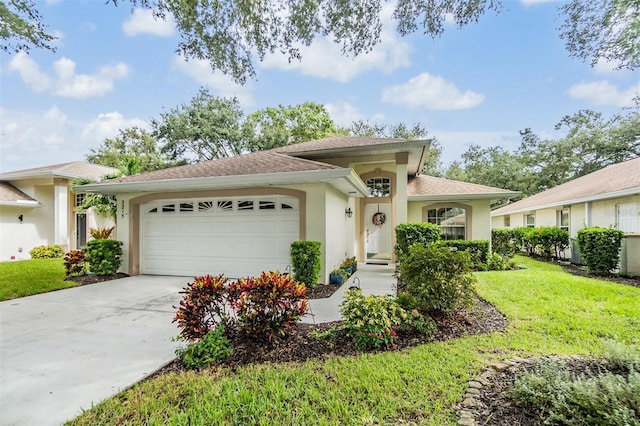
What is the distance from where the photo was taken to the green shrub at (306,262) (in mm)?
7109

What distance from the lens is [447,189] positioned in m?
12.8

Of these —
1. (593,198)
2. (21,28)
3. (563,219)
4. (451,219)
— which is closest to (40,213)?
(21,28)

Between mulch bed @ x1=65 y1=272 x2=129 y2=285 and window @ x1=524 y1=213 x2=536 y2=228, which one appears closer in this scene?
mulch bed @ x1=65 y1=272 x2=129 y2=285

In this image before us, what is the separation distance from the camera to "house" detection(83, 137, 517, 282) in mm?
7785

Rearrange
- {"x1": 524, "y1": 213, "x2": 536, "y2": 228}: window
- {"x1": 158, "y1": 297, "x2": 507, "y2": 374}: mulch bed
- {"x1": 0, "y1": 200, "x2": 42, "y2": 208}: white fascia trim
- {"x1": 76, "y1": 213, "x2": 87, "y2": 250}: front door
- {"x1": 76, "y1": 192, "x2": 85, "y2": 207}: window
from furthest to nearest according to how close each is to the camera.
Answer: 1. {"x1": 524, "y1": 213, "x2": 536, "y2": 228}: window
2. {"x1": 76, "y1": 213, "x2": 87, "y2": 250}: front door
3. {"x1": 76, "y1": 192, "x2": 85, "y2": 207}: window
4. {"x1": 0, "y1": 200, "x2": 42, "y2": 208}: white fascia trim
5. {"x1": 158, "y1": 297, "x2": 507, "y2": 374}: mulch bed

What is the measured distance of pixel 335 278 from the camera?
8.16 metres

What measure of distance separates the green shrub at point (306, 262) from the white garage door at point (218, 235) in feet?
3.06

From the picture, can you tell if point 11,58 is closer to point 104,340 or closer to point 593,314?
point 104,340

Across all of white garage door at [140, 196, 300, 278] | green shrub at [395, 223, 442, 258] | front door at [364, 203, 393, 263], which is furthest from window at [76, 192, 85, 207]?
green shrub at [395, 223, 442, 258]

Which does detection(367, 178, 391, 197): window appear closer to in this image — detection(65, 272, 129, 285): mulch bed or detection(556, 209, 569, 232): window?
detection(65, 272, 129, 285): mulch bed

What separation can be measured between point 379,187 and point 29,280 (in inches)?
466

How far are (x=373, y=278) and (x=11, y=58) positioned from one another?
9044mm

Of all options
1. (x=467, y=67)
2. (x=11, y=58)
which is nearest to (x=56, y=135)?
(x=11, y=58)

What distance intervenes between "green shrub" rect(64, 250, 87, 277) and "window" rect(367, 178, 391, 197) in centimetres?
1015
